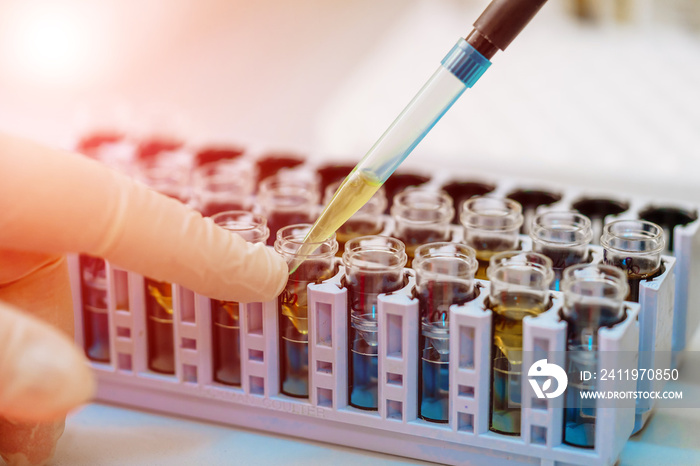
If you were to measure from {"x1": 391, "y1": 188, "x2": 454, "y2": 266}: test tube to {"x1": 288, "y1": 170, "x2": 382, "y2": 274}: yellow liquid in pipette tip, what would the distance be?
0.45 feet

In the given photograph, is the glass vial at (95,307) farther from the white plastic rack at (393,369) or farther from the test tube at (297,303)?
the test tube at (297,303)

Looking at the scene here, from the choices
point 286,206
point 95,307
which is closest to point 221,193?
point 286,206

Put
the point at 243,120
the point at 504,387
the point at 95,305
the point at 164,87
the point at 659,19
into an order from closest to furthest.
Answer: the point at 504,387, the point at 95,305, the point at 243,120, the point at 164,87, the point at 659,19

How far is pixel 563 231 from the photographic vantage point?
89cm

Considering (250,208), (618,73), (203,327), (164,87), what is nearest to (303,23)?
(164,87)

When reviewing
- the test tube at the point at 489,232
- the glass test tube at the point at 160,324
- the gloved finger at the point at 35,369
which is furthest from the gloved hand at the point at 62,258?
the test tube at the point at 489,232

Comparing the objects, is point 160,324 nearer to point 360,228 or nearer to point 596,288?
point 360,228

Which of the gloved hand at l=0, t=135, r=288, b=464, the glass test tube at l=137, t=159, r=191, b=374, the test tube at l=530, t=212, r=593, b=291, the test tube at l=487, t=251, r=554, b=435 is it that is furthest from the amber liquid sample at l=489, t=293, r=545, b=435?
the glass test tube at l=137, t=159, r=191, b=374

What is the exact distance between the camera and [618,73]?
1830mm

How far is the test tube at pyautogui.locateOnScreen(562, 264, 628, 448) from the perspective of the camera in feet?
2.46

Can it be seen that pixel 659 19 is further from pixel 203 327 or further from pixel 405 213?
pixel 203 327

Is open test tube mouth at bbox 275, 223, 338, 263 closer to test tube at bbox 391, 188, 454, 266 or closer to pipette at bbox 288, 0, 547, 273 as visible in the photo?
pipette at bbox 288, 0, 547, 273

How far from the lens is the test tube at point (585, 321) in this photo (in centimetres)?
75

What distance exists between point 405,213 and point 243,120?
84 centimetres
